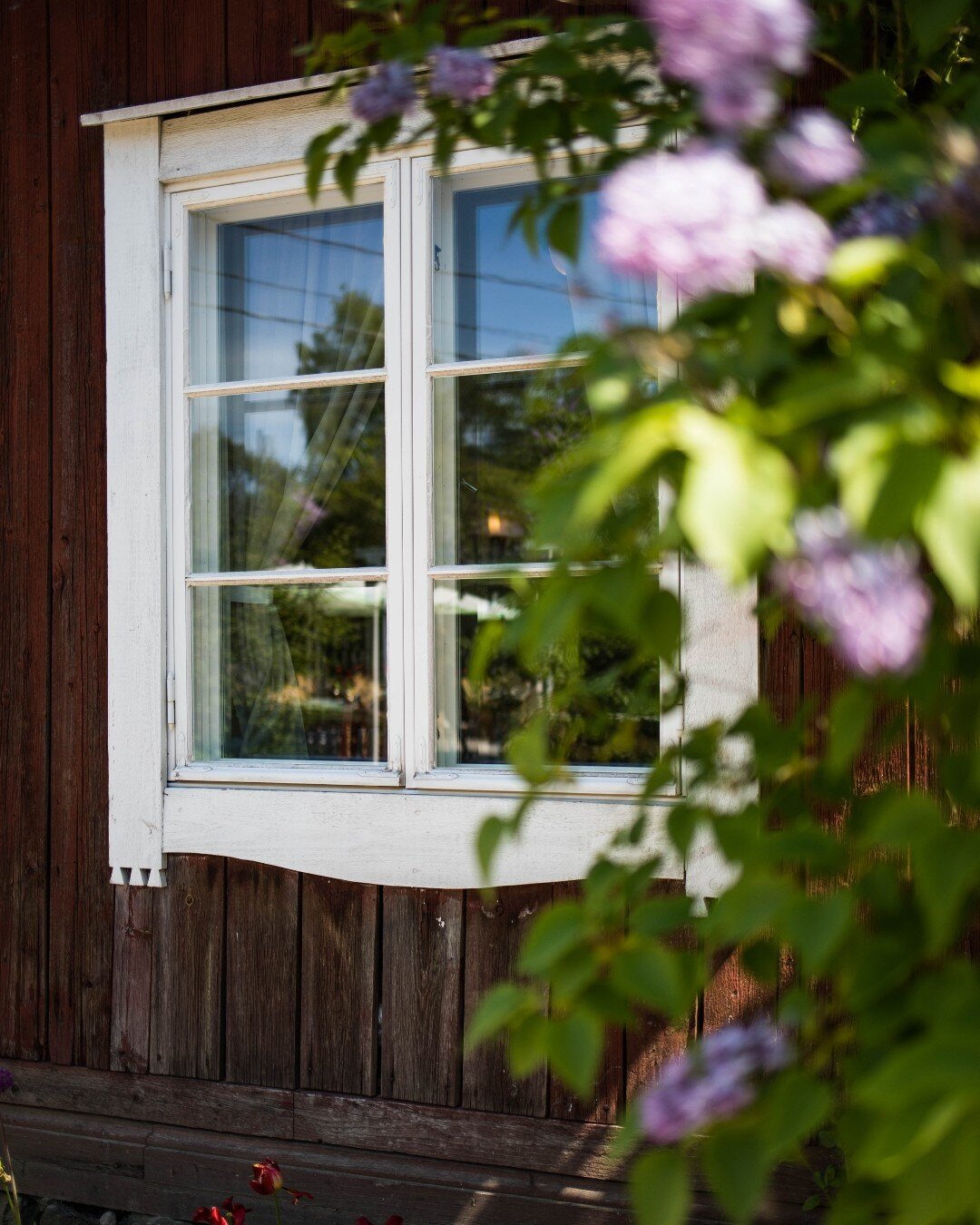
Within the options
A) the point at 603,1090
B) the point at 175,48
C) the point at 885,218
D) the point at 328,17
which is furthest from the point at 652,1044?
the point at 175,48

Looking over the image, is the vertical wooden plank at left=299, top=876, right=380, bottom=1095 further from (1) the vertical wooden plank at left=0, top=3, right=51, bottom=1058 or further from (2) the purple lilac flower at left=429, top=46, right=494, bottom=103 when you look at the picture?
(2) the purple lilac flower at left=429, top=46, right=494, bottom=103

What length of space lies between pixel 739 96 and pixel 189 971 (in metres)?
2.19

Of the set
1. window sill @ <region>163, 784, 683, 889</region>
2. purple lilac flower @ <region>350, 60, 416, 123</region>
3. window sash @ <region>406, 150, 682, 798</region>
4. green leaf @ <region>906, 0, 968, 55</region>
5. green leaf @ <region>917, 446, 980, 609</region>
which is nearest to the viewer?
green leaf @ <region>917, 446, 980, 609</region>

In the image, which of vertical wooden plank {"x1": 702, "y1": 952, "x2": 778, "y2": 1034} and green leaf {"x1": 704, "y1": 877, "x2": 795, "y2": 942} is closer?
green leaf {"x1": 704, "y1": 877, "x2": 795, "y2": 942}

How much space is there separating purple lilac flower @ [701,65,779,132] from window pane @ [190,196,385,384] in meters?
1.83

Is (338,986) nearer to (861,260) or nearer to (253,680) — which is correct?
(253,680)

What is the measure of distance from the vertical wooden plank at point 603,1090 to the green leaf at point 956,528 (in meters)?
1.69

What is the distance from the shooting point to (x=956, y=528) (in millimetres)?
558

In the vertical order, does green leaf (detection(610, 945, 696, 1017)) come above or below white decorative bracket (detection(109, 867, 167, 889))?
above

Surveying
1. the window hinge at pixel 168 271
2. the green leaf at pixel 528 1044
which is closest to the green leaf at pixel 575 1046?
the green leaf at pixel 528 1044

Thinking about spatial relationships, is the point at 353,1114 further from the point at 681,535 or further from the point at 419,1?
the point at 419,1

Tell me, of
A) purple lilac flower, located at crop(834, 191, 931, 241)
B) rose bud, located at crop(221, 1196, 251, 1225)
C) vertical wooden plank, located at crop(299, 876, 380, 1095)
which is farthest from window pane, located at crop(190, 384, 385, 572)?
purple lilac flower, located at crop(834, 191, 931, 241)

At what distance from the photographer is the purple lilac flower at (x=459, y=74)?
1.04 m

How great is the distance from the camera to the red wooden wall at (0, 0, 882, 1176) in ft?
7.56
